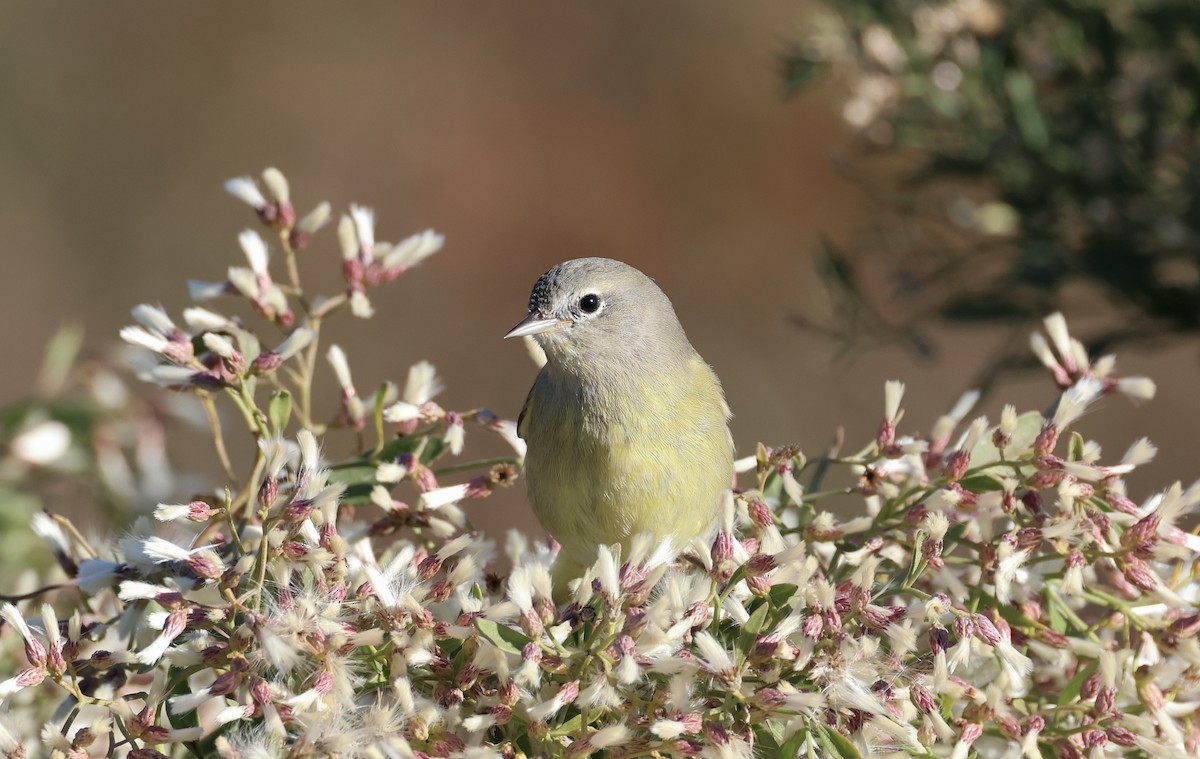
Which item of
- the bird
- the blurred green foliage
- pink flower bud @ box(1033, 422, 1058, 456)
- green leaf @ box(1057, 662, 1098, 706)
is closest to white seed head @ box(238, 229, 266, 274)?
the bird

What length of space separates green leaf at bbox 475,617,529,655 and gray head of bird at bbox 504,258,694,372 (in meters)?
0.81

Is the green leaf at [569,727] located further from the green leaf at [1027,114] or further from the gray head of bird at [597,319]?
the green leaf at [1027,114]

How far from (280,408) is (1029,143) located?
5.73 ft

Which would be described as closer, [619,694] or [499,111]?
[619,694]

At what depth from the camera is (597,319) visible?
2.22 m

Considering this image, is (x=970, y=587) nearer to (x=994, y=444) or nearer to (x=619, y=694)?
(x=994, y=444)

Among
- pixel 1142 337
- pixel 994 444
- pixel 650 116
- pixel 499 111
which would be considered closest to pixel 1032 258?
pixel 1142 337

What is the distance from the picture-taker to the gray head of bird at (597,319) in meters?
2.15

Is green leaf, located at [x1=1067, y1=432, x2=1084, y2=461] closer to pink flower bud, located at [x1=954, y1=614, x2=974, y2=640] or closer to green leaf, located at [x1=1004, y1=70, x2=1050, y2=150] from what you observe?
pink flower bud, located at [x1=954, y1=614, x2=974, y2=640]

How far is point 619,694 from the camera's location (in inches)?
52.7

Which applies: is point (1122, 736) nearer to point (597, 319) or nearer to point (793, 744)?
point (793, 744)

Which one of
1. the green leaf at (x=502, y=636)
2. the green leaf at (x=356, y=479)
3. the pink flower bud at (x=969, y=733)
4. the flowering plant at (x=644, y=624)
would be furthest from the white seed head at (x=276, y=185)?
the pink flower bud at (x=969, y=733)

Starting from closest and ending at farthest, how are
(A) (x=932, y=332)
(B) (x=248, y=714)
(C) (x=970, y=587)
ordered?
(B) (x=248, y=714) < (C) (x=970, y=587) < (A) (x=932, y=332)

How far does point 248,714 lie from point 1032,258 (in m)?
1.90
